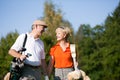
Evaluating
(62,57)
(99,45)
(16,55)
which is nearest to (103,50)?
(99,45)

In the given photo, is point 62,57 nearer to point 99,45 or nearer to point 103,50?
point 103,50

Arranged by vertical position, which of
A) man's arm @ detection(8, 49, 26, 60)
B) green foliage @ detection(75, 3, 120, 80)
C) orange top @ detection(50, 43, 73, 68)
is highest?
green foliage @ detection(75, 3, 120, 80)

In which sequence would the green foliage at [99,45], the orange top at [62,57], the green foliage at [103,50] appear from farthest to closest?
the green foliage at [103,50] < the green foliage at [99,45] < the orange top at [62,57]

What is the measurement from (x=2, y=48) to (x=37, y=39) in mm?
29619

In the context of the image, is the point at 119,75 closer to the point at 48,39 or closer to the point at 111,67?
the point at 111,67

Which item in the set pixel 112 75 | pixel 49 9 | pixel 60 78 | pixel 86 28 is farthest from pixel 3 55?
pixel 86 28

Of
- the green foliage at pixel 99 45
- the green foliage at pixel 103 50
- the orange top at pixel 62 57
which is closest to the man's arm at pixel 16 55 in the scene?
the orange top at pixel 62 57

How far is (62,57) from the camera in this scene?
25.5 feet

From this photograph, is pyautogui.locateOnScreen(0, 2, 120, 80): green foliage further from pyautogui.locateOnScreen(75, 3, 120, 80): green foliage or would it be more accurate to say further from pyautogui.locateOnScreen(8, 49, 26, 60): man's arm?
pyautogui.locateOnScreen(8, 49, 26, 60): man's arm

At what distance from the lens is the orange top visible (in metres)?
7.75

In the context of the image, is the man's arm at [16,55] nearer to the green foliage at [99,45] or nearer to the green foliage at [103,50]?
the green foliage at [99,45]

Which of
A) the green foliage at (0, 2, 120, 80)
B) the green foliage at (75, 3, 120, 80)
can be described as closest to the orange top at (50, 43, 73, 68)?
the green foliage at (0, 2, 120, 80)

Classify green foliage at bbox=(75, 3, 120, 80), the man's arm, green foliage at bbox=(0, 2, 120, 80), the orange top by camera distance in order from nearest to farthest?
the man's arm
the orange top
green foliage at bbox=(0, 2, 120, 80)
green foliage at bbox=(75, 3, 120, 80)

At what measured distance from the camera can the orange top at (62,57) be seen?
7.75m
